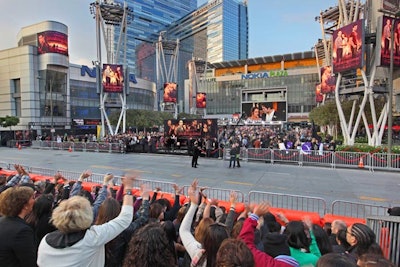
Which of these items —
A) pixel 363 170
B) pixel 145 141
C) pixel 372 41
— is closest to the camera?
pixel 363 170

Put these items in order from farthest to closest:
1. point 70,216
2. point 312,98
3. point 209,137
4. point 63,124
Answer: point 312,98, point 63,124, point 209,137, point 70,216

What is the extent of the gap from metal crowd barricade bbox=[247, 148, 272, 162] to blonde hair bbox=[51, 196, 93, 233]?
17259 mm

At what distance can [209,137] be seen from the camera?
23.7 m

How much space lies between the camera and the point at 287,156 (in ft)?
59.0

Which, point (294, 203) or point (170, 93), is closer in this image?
point (294, 203)

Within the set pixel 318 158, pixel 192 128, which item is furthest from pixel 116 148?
pixel 318 158

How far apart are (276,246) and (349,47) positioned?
21647 mm

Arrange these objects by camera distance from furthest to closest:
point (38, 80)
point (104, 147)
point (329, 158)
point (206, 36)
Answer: point (206, 36) → point (38, 80) → point (104, 147) → point (329, 158)

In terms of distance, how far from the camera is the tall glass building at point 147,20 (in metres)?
134

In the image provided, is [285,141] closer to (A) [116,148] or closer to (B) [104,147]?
(A) [116,148]

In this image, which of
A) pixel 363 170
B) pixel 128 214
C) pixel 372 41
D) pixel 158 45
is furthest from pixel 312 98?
pixel 128 214

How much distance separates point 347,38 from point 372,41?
1748 mm

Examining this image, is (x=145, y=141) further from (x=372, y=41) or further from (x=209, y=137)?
(x=372, y=41)

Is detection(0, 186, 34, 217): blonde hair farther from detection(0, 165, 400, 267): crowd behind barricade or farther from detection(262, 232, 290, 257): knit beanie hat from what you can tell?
detection(262, 232, 290, 257): knit beanie hat
